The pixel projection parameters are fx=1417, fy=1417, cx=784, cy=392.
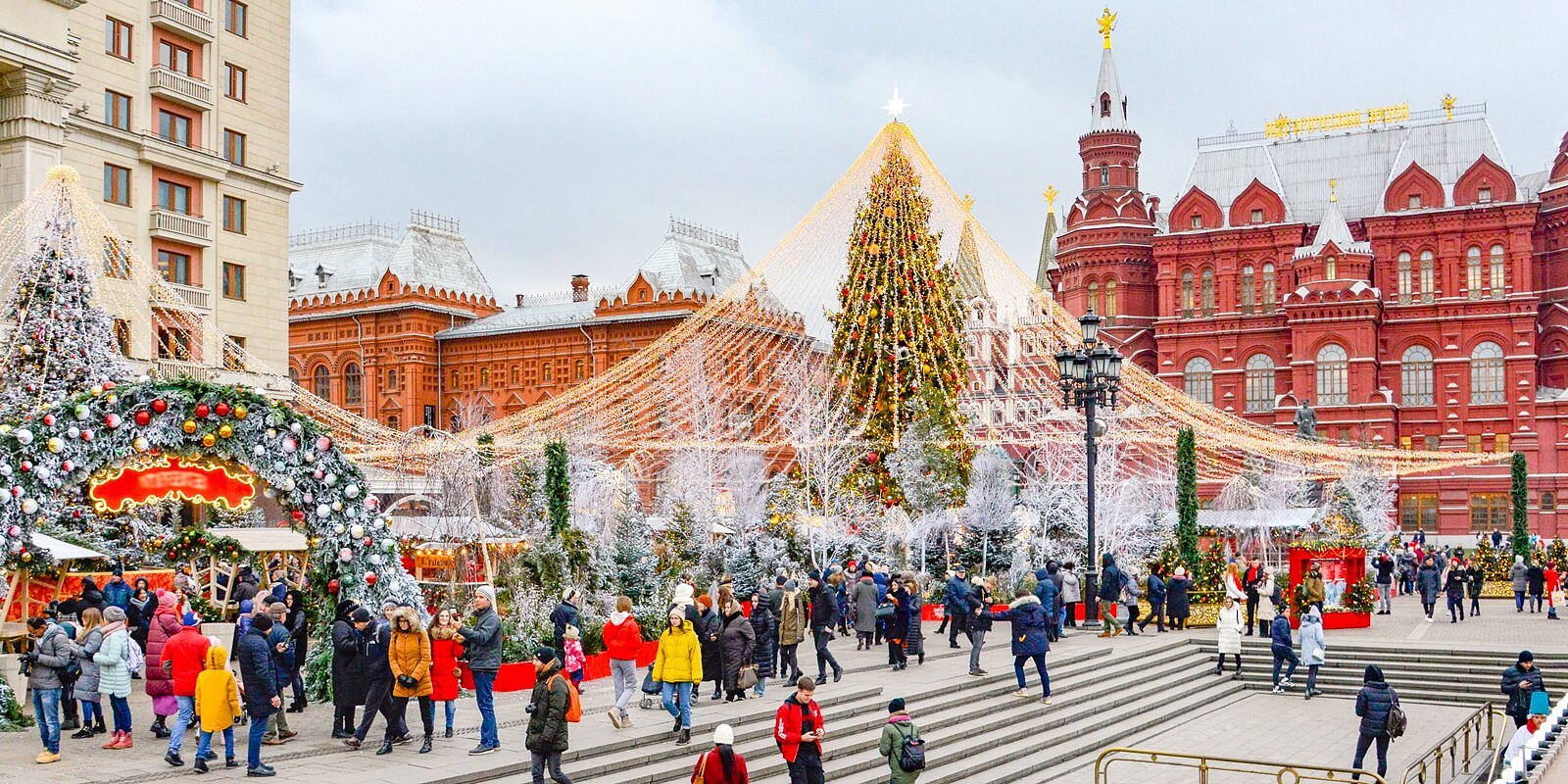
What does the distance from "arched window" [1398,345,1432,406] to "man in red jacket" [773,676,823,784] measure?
64064 mm

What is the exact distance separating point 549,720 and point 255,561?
17171 millimetres

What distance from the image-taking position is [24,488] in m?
15.5

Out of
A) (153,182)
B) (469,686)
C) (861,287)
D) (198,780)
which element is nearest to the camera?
(198,780)

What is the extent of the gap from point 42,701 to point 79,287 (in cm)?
1550

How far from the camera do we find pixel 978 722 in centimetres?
1869

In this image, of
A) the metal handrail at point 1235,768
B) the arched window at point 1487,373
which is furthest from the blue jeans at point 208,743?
the arched window at point 1487,373

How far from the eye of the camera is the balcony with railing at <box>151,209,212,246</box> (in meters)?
37.4

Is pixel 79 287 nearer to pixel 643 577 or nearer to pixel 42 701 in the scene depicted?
pixel 643 577

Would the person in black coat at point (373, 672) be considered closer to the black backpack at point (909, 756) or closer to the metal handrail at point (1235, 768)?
the black backpack at point (909, 756)

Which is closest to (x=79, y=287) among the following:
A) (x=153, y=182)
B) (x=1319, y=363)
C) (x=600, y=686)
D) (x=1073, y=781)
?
(x=153, y=182)

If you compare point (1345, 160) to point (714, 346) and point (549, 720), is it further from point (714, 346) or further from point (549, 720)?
point (549, 720)

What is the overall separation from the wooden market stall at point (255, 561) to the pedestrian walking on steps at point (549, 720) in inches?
535

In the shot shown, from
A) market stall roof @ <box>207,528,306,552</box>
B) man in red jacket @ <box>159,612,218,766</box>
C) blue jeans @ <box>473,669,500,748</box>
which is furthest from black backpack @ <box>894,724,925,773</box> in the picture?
market stall roof @ <box>207,528,306,552</box>

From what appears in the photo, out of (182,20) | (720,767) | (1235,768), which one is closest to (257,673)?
(720,767)
